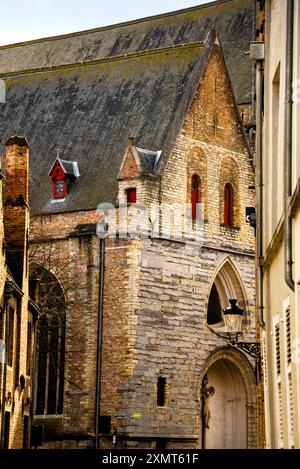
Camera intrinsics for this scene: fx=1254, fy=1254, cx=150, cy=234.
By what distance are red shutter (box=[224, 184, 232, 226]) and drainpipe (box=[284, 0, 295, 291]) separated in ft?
91.9

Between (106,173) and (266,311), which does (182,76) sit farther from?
(266,311)

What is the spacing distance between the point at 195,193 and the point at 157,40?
14.1m

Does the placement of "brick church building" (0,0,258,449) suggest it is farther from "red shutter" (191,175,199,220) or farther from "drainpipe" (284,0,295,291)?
"drainpipe" (284,0,295,291)

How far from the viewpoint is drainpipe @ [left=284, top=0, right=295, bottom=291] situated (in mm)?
14438

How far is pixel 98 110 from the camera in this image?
1789 inches

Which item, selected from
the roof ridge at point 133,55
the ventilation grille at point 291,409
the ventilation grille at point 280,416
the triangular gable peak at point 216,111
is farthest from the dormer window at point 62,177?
the ventilation grille at point 291,409

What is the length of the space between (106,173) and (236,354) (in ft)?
24.7

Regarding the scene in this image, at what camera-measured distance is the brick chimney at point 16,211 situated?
89.3 ft

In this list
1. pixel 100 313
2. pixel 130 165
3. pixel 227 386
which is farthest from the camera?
pixel 227 386

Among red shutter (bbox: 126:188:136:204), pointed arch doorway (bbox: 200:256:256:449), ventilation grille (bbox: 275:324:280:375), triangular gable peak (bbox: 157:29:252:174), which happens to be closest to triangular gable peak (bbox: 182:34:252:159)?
triangular gable peak (bbox: 157:29:252:174)

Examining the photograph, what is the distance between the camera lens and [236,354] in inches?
1647

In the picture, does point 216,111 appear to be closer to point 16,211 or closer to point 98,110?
point 98,110

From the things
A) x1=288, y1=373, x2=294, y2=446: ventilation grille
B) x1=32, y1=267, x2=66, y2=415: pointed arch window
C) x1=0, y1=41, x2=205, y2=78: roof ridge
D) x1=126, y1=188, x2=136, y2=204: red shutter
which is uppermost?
x1=0, y1=41, x2=205, y2=78: roof ridge

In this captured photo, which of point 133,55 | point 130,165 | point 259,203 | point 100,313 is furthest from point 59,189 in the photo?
point 259,203
